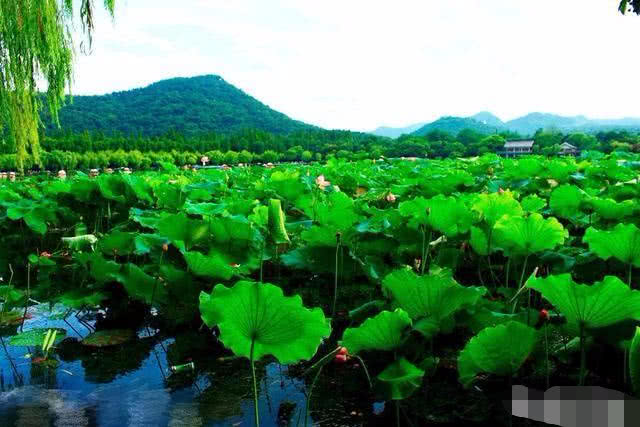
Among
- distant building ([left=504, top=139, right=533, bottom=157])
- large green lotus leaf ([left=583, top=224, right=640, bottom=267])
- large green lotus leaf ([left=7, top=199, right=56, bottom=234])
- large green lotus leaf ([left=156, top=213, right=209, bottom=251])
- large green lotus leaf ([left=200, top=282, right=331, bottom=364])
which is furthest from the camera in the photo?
distant building ([left=504, top=139, right=533, bottom=157])

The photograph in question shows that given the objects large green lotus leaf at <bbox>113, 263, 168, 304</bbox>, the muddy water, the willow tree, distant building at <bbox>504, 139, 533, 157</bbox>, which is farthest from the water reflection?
distant building at <bbox>504, 139, 533, 157</bbox>

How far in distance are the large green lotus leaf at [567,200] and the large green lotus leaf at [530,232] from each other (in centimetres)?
71

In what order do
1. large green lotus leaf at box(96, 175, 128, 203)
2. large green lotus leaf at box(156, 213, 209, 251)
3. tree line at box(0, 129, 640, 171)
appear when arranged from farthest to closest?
tree line at box(0, 129, 640, 171) < large green lotus leaf at box(96, 175, 128, 203) < large green lotus leaf at box(156, 213, 209, 251)

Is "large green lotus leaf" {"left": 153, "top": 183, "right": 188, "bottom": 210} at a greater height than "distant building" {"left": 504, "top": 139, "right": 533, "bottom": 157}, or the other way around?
"large green lotus leaf" {"left": 153, "top": 183, "right": 188, "bottom": 210}

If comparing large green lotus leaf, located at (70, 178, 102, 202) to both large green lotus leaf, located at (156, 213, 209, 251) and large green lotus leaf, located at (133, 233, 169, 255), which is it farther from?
large green lotus leaf, located at (156, 213, 209, 251)

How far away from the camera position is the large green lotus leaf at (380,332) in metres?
1.11

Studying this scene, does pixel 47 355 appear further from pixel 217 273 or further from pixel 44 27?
pixel 44 27

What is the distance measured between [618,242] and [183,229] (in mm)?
1433

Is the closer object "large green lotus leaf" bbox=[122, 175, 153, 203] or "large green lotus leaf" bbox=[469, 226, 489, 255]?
"large green lotus leaf" bbox=[469, 226, 489, 255]

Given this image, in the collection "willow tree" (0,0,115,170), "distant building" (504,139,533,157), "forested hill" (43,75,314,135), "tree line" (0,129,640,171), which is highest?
"forested hill" (43,75,314,135)

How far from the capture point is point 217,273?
1.85 meters

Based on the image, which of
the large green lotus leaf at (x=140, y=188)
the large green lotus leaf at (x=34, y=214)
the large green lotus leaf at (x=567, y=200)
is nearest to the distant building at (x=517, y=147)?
the large green lotus leaf at (x=140, y=188)

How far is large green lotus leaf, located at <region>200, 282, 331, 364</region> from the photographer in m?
0.96

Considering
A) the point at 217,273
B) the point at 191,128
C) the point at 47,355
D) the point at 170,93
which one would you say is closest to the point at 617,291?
the point at 217,273
